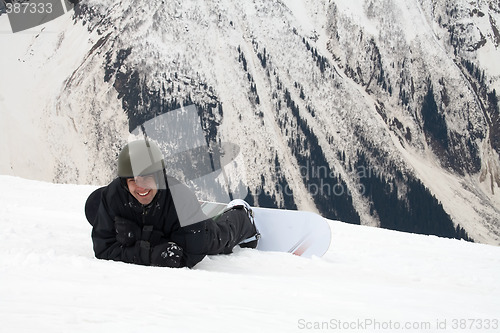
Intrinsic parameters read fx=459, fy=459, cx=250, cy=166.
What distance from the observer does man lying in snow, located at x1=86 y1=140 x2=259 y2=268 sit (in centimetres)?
507

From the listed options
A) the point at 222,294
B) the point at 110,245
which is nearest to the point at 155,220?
the point at 110,245

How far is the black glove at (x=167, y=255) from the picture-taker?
202 inches

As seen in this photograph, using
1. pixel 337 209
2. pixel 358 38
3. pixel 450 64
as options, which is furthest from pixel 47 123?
pixel 450 64

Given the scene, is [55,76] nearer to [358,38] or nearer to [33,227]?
[358,38]

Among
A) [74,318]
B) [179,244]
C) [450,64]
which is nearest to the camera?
[74,318]

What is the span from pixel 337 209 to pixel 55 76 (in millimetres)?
96559

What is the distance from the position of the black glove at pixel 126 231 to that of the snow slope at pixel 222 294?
610mm

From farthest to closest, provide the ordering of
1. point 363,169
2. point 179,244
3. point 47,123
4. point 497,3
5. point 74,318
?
point 497,3 < point 363,169 < point 47,123 < point 179,244 < point 74,318

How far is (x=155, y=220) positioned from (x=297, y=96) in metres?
152

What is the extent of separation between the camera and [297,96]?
154625mm

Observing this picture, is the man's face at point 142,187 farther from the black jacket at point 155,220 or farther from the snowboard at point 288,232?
the snowboard at point 288,232

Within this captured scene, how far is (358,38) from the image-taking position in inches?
6673

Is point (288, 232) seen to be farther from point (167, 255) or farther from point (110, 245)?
point (110, 245)

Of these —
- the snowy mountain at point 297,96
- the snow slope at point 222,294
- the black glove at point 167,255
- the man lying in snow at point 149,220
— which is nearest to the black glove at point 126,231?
the man lying in snow at point 149,220
